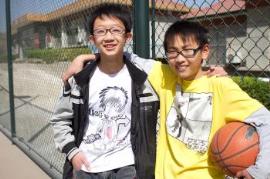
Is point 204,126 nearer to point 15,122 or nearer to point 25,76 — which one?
point 15,122

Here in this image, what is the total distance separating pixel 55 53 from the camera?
5.43m

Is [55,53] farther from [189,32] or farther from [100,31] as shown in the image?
[189,32]

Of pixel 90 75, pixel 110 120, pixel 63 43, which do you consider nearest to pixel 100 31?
pixel 90 75

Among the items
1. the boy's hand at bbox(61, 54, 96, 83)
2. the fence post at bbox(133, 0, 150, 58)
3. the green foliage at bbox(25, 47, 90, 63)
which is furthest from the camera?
the green foliage at bbox(25, 47, 90, 63)

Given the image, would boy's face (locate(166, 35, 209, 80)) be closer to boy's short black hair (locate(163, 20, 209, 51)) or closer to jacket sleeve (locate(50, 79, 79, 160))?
boy's short black hair (locate(163, 20, 209, 51))

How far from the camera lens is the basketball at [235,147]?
194 cm

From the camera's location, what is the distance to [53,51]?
554 cm

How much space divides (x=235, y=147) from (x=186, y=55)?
0.54m

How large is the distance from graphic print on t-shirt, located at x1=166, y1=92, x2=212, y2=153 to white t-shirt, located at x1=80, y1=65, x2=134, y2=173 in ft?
1.15

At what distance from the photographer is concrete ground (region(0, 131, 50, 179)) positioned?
5.42 m

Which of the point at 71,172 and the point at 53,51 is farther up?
the point at 53,51

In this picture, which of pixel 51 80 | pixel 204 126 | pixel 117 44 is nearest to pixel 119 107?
pixel 117 44

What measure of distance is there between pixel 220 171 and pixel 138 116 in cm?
59

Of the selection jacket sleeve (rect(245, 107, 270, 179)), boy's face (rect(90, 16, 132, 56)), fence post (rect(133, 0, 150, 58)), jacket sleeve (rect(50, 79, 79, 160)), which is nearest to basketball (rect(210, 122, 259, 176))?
jacket sleeve (rect(245, 107, 270, 179))
